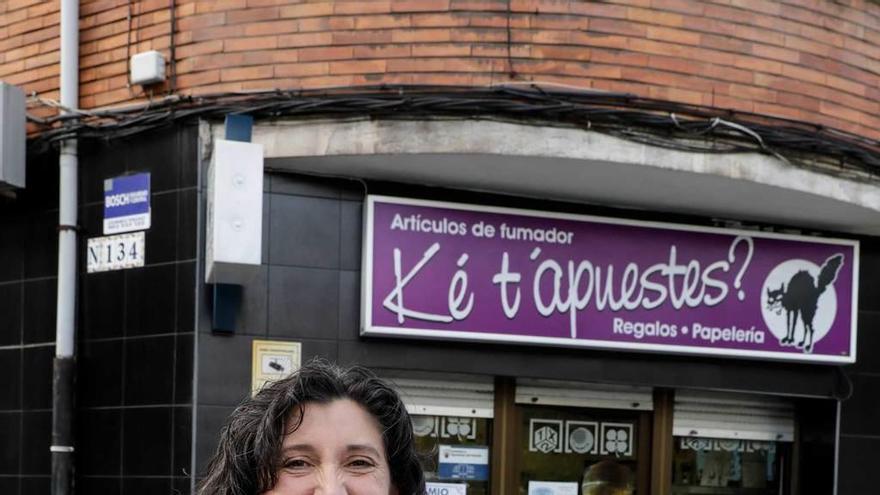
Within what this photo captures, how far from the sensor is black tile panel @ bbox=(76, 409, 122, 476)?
776cm

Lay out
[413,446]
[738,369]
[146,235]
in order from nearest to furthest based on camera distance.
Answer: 1. [413,446]
2. [146,235]
3. [738,369]

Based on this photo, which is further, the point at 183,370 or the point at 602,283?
the point at 602,283

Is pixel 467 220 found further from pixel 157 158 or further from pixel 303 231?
pixel 157 158

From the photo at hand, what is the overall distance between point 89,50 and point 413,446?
6075mm

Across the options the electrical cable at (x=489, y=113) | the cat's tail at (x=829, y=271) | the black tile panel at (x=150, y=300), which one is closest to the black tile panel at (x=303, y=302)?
the black tile panel at (x=150, y=300)

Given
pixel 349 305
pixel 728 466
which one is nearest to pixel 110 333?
pixel 349 305

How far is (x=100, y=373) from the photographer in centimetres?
789

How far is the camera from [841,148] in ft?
27.1

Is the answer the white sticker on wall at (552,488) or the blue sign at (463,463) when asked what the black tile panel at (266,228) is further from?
the white sticker on wall at (552,488)

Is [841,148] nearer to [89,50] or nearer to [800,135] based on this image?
[800,135]

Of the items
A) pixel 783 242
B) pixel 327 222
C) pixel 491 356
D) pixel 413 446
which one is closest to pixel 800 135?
pixel 783 242

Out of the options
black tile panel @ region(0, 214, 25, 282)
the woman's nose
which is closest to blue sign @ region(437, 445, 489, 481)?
black tile panel @ region(0, 214, 25, 282)

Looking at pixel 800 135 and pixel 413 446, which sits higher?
pixel 800 135

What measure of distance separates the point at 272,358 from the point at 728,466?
348cm
